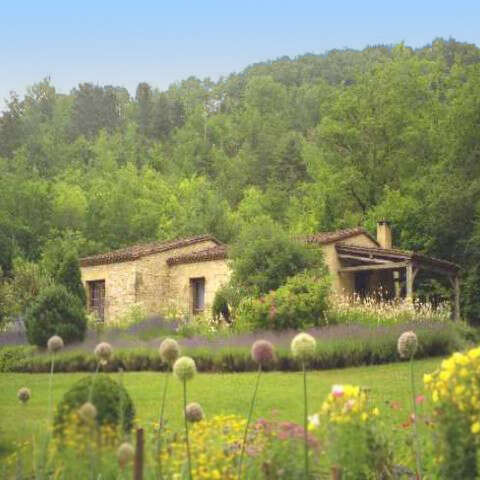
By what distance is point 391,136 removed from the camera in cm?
3366

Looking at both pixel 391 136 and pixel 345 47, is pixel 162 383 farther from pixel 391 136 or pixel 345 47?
pixel 345 47

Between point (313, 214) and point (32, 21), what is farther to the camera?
point (313, 214)

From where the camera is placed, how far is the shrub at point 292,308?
19.0 meters

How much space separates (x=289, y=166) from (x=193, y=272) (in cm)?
2518

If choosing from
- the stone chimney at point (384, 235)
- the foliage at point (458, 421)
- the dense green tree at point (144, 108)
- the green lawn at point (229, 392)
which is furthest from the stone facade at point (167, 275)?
the dense green tree at point (144, 108)

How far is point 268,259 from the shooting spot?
21875 millimetres

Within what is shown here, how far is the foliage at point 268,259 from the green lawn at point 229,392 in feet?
19.9

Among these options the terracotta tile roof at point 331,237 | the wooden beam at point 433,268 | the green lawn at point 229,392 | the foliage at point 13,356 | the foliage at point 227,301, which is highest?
the terracotta tile roof at point 331,237

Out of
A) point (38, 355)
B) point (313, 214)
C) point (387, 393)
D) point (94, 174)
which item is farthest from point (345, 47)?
point (387, 393)

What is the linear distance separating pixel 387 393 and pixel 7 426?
17.8ft

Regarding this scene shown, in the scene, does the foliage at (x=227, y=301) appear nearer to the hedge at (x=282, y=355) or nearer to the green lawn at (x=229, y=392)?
the hedge at (x=282, y=355)

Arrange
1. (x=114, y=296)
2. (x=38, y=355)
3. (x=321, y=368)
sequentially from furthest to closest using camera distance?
(x=114, y=296) → (x=38, y=355) → (x=321, y=368)

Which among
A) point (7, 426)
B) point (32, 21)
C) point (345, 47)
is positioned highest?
point (345, 47)

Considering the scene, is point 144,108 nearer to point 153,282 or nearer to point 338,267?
point 153,282
